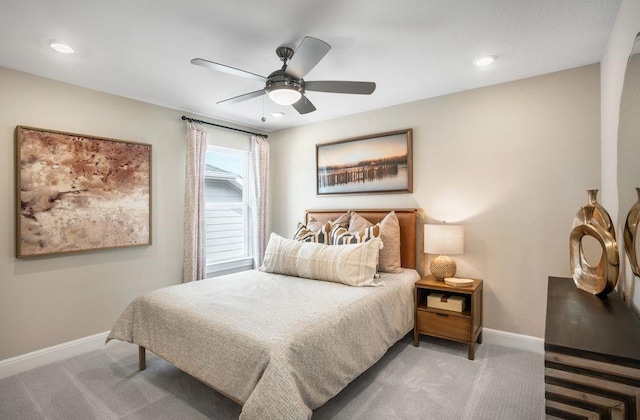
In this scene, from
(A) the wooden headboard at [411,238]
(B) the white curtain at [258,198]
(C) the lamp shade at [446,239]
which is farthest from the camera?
(B) the white curtain at [258,198]

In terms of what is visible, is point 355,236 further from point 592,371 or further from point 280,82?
point 592,371

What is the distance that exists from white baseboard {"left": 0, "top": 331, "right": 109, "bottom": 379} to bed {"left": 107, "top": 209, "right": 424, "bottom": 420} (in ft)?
2.71

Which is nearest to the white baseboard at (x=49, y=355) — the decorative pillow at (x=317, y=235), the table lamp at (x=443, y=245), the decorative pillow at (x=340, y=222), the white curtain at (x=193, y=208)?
the white curtain at (x=193, y=208)

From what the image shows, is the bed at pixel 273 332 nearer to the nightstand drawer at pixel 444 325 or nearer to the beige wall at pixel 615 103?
the nightstand drawer at pixel 444 325

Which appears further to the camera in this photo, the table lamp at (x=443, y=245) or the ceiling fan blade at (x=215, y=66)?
the table lamp at (x=443, y=245)

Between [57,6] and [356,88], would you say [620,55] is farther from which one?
[57,6]

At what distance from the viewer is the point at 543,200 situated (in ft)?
9.10

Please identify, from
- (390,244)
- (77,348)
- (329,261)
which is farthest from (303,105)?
(77,348)

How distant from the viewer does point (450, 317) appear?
285 cm

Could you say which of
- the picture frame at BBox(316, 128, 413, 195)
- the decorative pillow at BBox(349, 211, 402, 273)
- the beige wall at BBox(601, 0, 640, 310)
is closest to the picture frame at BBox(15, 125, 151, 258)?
the picture frame at BBox(316, 128, 413, 195)

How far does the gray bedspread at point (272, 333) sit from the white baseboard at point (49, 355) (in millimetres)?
781

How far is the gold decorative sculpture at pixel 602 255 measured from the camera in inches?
63.6

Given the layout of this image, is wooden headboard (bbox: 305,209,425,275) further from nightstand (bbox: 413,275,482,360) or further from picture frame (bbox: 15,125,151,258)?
picture frame (bbox: 15,125,151,258)

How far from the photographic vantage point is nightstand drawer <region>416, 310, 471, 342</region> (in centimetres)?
276
